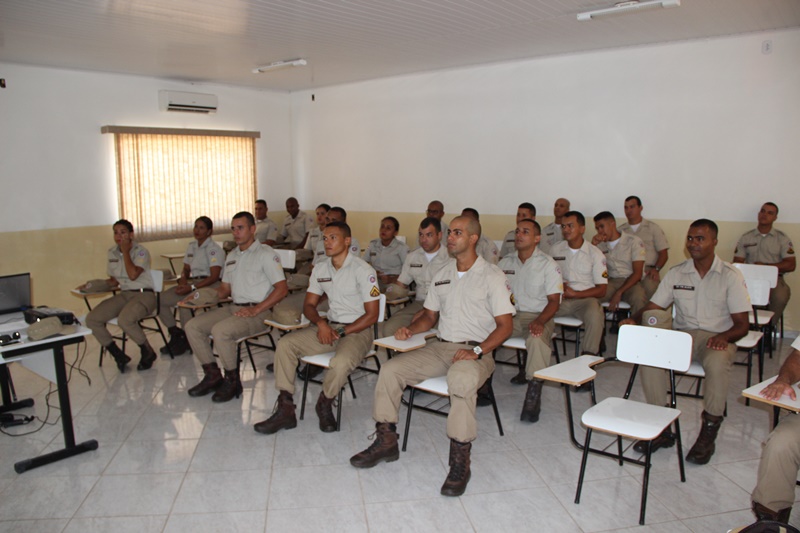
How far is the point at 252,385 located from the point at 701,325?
11.2 feet

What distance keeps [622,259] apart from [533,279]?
66.0 inches

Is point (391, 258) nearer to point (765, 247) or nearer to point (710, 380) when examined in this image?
point (710, 380)

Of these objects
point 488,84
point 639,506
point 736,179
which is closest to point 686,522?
point 639,506

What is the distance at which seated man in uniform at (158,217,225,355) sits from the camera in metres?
5.72

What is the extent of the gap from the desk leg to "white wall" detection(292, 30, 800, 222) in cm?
543

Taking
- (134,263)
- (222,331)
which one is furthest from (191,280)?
(222,331)

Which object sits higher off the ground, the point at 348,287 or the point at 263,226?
the point at 263,226

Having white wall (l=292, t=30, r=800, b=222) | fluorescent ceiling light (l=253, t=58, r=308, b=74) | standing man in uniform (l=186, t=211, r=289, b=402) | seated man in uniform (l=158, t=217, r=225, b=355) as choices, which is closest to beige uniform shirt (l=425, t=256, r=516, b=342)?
standing man in uniform (l=186, t=211, r=289, b=402)

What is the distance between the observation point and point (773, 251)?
5.77 metres

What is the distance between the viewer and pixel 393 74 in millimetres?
8234

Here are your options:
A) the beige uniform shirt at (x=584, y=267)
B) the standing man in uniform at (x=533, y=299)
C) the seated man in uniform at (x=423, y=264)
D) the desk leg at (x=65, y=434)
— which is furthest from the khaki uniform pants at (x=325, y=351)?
the beige uniform shirt at (x=584, y=267)

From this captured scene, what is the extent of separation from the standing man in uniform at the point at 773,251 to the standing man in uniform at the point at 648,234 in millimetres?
812

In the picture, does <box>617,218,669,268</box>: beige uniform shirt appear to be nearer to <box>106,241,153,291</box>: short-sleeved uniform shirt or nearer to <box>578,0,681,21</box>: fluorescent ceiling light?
<box>578,0,681,21</box>: fluorescent ceiling light

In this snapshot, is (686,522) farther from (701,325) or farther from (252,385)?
(252,385)
